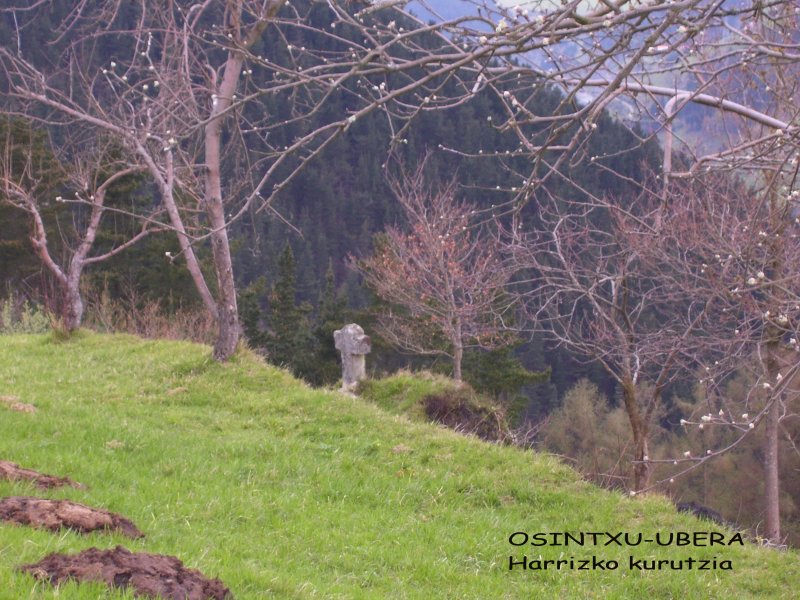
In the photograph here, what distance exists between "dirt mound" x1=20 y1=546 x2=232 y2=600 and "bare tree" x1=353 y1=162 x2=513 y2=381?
15280mm

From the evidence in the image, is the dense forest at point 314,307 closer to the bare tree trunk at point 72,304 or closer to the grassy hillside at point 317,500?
the bare tree trunk at point 72,304

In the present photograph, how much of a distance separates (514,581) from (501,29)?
11.7ft

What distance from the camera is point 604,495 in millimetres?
7504

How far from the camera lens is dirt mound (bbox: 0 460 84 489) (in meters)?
5.23

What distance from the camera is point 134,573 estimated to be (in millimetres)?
3338

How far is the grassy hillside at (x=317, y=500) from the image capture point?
487cm

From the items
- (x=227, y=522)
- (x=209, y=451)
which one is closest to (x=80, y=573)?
(x=227, y=522)

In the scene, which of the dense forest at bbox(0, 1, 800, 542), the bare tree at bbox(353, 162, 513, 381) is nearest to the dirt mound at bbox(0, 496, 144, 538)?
the dense forest at bbox(0, 1, 800, 542)

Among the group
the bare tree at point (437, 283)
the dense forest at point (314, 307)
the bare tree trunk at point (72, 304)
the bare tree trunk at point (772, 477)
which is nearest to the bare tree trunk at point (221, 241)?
the dense forest at point (314, 307)

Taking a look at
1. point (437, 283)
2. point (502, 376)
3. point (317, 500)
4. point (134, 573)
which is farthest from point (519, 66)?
point (502, 376)

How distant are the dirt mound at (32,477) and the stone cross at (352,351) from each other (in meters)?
8.51

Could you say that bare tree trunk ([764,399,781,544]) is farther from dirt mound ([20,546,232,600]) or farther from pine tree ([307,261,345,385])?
pine tree ([307,261,345,385])

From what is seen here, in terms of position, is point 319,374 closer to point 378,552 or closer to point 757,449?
point 757,449

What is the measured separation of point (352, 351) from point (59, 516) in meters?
9.80
